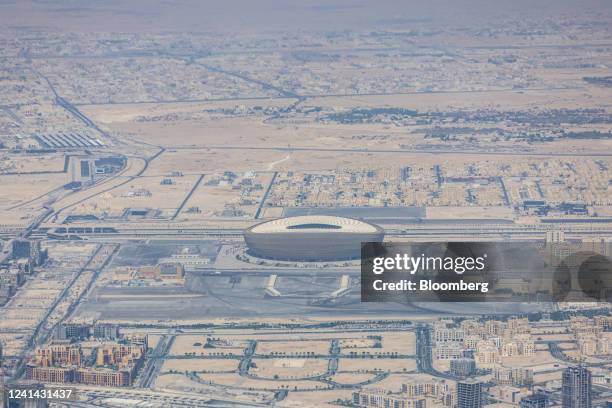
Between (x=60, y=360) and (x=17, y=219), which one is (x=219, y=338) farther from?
(x=17, y=219)

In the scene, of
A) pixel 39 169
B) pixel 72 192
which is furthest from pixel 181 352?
pixel 39 169

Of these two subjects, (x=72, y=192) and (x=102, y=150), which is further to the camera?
(x=102, y=150)

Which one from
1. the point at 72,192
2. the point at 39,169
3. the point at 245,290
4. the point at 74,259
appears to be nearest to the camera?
the point at 245,290

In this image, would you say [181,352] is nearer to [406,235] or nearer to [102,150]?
[406,235]

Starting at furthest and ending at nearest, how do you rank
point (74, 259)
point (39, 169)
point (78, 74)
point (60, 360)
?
point (78, 74) → point (39, 169) → point (74, 259) → point (60, 360)

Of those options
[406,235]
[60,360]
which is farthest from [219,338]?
[406,235]

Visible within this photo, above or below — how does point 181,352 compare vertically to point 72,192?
below

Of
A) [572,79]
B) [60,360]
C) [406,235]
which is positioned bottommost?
[60,360]
